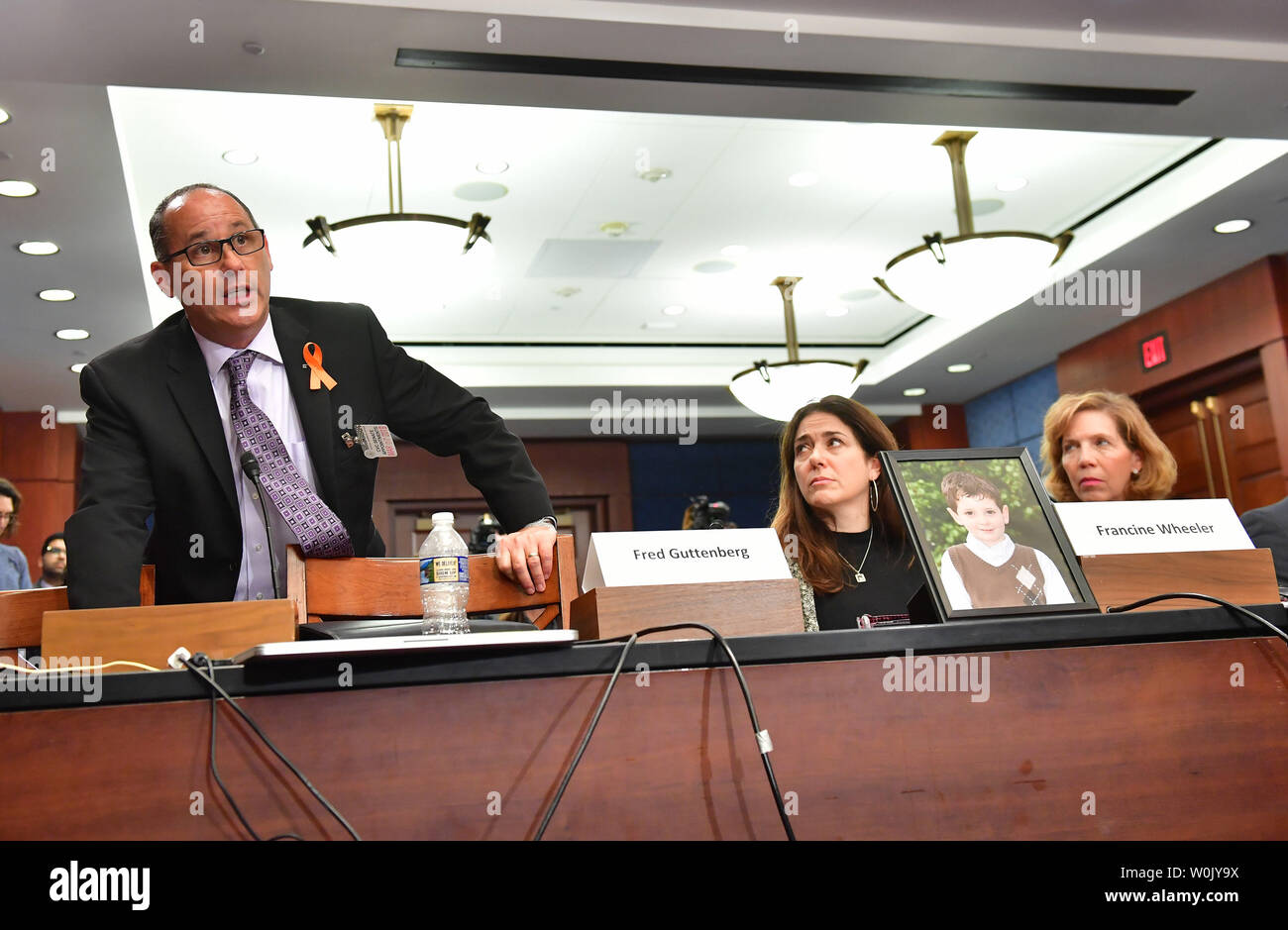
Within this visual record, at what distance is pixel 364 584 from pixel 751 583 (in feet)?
2.27

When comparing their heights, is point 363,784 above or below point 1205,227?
below

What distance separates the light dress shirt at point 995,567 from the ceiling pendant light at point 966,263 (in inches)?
130

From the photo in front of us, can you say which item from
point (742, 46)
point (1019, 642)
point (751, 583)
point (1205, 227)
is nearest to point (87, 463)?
point (751, 583)

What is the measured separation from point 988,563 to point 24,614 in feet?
3.87

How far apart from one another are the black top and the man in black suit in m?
0.69

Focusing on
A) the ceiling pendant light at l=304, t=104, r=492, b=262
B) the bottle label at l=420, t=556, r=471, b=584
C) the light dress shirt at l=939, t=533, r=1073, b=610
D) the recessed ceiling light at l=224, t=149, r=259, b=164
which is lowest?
the light dress shirt at l=939, t=533, r=1073, b=610

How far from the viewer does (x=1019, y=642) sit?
1.04m

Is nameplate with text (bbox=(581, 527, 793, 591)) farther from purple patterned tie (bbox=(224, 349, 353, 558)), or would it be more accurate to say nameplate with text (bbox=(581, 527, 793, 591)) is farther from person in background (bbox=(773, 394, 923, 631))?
person in background (bbox=(773, 394, 923, 631))

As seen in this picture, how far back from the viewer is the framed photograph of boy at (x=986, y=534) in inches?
44.7

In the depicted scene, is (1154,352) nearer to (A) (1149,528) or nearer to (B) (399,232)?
(B) (399,232)

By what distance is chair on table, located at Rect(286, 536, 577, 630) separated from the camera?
5.12 ft

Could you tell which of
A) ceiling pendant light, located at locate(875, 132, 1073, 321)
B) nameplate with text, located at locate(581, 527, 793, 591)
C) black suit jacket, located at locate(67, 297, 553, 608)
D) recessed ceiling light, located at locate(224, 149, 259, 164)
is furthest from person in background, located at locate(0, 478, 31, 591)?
nameplate with text, located at locate(581, 527, 793, 591)
